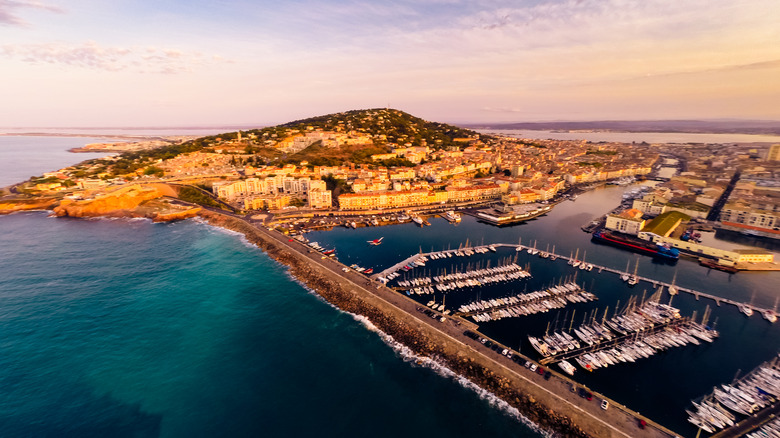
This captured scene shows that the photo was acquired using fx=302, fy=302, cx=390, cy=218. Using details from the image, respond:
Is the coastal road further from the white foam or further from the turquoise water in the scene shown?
the turquoise water

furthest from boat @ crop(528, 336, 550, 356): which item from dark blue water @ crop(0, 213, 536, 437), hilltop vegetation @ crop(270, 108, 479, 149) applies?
hilltop vegetation @ crop(270, 108, 479, 149)

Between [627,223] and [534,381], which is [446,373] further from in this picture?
[627,223]

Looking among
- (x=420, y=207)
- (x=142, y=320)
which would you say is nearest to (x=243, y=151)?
(x=420, y=207)

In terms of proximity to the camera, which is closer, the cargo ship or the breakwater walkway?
the breakwater walkway

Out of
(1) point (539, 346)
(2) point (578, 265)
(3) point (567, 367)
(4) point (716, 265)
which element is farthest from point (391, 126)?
(3) point (567, 367)

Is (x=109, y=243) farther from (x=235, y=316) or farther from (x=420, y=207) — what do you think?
(x=420, y=207)

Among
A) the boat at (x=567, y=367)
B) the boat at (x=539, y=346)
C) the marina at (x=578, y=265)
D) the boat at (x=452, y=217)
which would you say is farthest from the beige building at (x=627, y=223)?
the boat at (x=567, y=367)

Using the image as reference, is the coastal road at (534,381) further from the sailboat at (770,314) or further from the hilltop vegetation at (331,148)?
the hilltop vegetation at (331,148)
